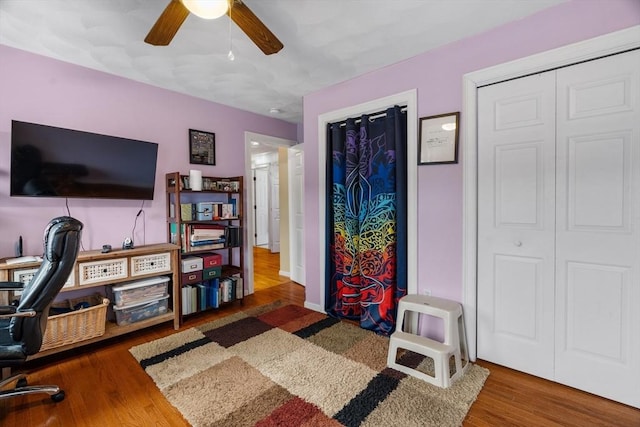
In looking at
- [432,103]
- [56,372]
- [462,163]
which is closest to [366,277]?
[462,163]

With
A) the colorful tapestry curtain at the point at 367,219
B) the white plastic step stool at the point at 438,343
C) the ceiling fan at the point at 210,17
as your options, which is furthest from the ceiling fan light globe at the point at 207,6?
the white plastic step stool at the point at 438,343

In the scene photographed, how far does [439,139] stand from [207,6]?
1756 millimetres

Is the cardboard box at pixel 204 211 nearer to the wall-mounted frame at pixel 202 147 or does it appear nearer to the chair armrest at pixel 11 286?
the wall-mounted frame at pixel 202 147

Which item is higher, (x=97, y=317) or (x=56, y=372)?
(x=97, y=317)

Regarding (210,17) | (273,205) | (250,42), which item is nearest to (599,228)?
(210,17)

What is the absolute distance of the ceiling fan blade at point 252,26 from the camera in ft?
4.51

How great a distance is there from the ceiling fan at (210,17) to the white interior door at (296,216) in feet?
8.08

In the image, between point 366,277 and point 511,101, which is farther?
point 366,277

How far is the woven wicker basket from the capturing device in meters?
2.08

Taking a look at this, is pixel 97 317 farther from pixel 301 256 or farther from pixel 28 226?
pixel 301 256

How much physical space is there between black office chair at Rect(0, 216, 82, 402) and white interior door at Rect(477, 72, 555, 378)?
2651 mm

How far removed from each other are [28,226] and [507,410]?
3572mm

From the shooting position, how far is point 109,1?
170cm

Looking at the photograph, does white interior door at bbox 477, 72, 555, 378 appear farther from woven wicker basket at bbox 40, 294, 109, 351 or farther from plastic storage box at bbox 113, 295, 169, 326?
woven wicker basket at bbox 40, 294, 109, 351
